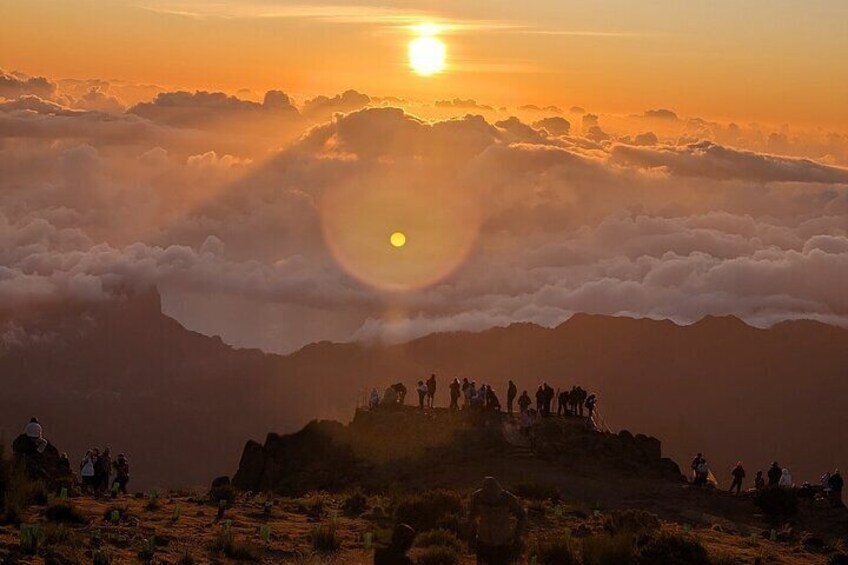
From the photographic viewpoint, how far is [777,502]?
4653 cm

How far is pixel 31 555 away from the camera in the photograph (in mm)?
28000

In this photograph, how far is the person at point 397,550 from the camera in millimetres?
30344

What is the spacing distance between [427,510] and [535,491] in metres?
10.0

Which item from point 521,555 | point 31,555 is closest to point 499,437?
point 521,555

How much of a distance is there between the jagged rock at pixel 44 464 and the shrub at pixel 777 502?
2258cm

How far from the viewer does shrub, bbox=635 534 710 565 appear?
99.4 ft

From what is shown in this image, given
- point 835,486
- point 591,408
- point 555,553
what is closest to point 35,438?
point 555,553

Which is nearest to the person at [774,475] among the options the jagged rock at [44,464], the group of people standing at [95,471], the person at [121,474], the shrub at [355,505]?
the shrub at [355,505]

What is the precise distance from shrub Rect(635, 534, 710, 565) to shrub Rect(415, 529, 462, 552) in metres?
4.63

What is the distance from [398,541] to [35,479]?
43.4 feet

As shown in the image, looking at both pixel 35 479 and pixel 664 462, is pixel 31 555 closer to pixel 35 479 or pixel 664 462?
pixel 35 479

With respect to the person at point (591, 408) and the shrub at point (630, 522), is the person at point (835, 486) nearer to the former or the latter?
the person at point (591, 408)

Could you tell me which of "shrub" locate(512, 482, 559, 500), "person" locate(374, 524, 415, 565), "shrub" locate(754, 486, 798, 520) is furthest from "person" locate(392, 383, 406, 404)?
"person" locate(374, 524, 415, 565)

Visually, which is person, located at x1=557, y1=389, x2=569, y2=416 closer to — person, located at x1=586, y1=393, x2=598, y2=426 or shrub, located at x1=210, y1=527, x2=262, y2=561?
person, located at x1=586, y1=393, x2=598, y2=426
